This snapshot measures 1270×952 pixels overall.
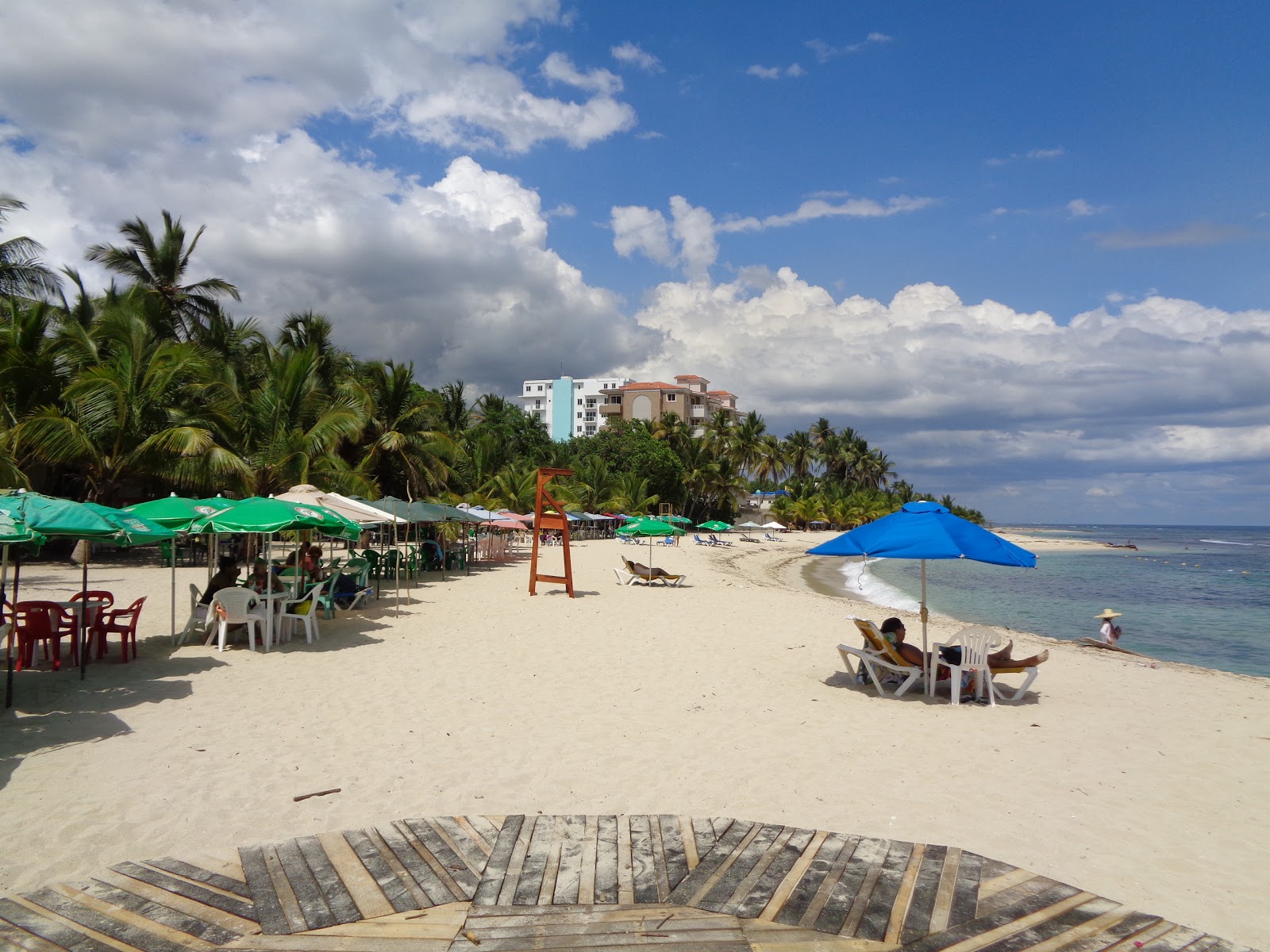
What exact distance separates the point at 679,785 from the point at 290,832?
2381mm

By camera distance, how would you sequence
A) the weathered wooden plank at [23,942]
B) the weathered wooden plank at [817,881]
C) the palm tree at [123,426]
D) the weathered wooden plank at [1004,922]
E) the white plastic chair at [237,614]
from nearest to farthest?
the weathered wooden plank at [23,942]
the weathered wooden plank at [1004,922]
the weathered wooden plank at [817,881]
the white plastic chair at [237,614]
the palm tree at [123,426]

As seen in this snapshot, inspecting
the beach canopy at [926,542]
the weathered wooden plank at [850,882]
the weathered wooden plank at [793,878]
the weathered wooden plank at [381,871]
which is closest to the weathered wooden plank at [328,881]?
the weathered wooden plank at [381,871]

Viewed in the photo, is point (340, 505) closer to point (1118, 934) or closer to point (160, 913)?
point (160, 913)

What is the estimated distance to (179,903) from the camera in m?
3.50

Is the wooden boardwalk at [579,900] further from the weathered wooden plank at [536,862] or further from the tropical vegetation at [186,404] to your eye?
the tropical vegetation at [186,404]

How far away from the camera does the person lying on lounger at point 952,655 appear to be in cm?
785

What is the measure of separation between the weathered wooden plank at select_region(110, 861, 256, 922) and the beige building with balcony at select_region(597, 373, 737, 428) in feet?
249

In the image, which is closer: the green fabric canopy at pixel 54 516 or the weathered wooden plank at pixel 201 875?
the weathered wooden plank at pixel 201 875

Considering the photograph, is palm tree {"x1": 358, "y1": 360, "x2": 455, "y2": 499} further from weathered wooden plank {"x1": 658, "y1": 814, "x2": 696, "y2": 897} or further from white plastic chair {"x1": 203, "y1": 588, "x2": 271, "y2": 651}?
weathered wooden plank {"x1": 658, "y1": 814, "x2": 696, "y2": 897}

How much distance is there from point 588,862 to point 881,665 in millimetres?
4972

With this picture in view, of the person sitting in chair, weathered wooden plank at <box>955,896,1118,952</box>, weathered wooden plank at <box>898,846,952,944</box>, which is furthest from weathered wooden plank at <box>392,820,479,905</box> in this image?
the person sitting in chair

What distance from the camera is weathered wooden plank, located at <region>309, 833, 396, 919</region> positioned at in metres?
3.48

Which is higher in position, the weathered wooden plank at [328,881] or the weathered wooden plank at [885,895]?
the weathered wooden plank at [328,881]

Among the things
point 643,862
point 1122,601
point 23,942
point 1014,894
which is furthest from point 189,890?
point 1122,601
